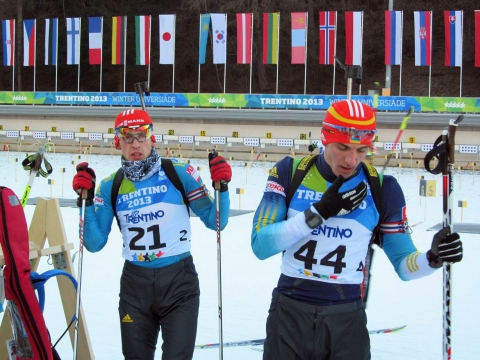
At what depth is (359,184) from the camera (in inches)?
104

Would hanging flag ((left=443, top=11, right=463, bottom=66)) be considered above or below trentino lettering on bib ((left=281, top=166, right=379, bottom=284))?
above

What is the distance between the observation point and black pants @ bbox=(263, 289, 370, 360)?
2701 millimetres

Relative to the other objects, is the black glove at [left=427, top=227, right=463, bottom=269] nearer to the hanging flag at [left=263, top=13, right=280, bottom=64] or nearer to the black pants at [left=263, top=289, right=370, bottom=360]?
the black pants at [left=263, top=289, right=370, bottom=360]

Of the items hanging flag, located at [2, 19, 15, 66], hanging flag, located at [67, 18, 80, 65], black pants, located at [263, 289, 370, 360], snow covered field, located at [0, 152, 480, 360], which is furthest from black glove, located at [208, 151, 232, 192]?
hanging flag, located at [2, 19, 15, 66]

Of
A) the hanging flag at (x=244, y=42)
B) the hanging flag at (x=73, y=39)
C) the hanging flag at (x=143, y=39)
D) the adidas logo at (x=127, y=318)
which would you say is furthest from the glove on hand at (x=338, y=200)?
the hanging flag at (x=73, y=39)

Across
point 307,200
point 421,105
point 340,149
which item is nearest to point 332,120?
point 340,149

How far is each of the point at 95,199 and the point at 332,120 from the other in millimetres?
1518

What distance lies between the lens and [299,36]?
28109 mm

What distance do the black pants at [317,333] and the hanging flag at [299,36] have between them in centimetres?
2546

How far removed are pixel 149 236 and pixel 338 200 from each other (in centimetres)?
128

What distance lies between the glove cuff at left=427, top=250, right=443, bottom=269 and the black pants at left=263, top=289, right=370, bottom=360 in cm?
34

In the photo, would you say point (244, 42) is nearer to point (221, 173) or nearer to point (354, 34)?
point (354, 34)

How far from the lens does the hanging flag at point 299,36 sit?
2755cm

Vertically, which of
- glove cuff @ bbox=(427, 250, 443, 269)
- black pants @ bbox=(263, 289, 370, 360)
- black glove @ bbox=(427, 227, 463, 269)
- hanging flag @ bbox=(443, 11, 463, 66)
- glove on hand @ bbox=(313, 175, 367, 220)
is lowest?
black pants @ bbox=(263, 289, 370, 360)
